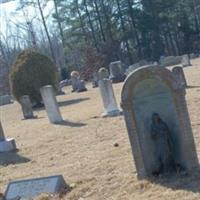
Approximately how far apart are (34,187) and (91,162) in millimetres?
1818

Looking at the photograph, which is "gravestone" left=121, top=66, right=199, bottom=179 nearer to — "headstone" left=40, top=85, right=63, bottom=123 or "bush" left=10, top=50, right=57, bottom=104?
"headstone" left=40, top=85, right=63, bottom=123

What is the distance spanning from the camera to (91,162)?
852 cm

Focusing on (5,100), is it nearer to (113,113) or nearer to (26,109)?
(26,109)

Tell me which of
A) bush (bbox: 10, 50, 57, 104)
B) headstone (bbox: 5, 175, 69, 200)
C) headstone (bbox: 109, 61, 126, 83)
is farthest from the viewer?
headstone (bbox: 109, 61, 126, 83)

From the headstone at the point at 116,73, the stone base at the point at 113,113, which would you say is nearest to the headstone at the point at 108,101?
the stone base at the point at 113,113

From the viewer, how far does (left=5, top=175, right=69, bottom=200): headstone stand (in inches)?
265

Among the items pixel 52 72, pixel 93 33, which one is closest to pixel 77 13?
pixel 93 33

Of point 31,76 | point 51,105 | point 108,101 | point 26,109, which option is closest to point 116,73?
point 31,76

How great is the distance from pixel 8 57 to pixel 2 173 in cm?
5840

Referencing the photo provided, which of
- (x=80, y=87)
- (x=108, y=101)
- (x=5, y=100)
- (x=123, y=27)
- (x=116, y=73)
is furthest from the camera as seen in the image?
(x=123, y=27)

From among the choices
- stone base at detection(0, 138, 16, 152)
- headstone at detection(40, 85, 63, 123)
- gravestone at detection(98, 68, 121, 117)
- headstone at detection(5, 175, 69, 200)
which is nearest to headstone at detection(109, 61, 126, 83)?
headstone at detection(40, 85, 63, 123)

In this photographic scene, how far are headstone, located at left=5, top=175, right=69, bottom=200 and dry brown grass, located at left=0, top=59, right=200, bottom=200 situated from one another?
173 mm

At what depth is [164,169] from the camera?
6703mm

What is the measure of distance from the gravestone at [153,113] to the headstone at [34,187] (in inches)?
41.4
